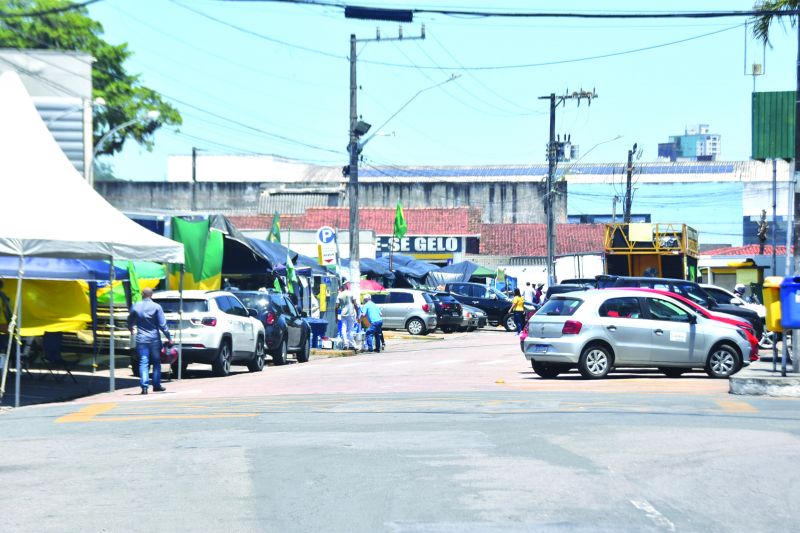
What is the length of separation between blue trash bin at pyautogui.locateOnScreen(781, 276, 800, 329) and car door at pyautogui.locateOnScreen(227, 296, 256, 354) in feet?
36.7

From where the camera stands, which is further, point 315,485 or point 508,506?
point 315,485

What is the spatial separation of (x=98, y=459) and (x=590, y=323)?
11.6 m

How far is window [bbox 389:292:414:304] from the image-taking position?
46.1 m

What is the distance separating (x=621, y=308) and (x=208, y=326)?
8051 millimetres

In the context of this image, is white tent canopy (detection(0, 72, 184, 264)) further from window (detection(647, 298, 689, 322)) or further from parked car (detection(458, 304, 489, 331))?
parked car (detection(458, 304, 489, 331))

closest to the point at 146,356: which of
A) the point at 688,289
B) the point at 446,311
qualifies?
the point at 688,289

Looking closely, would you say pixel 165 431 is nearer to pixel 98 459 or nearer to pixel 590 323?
pixel 98 459

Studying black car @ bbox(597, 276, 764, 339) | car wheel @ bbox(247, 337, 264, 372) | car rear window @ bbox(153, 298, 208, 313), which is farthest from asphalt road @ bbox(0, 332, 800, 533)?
black car @ bbox(597, 276, 764, 339)

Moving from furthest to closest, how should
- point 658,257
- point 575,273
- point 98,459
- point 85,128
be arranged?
1. point 575,273
2. point 85,128
3. point 658,257
4. point 98,459

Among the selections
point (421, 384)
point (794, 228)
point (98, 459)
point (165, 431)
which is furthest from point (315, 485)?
point (794, 228)

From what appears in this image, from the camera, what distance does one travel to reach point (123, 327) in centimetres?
2627

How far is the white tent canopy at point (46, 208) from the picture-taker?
1852 cm

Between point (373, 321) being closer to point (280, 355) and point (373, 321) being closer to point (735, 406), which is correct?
point (280, 355)

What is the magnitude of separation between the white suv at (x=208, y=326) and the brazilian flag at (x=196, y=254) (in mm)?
3533
